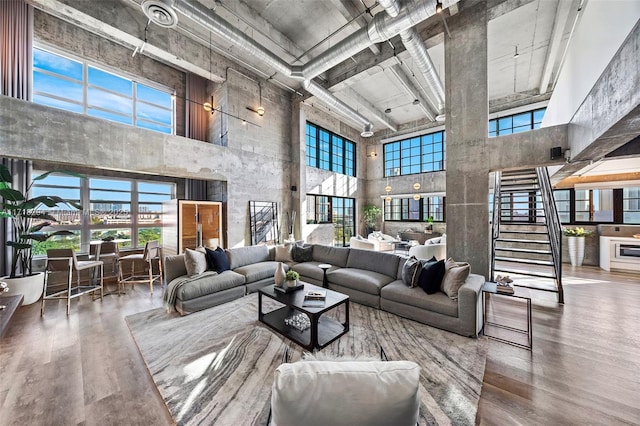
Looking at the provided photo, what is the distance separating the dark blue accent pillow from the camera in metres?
4.16

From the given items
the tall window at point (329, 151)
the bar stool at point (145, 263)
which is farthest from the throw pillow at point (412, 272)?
the tall window at point (329, 151)

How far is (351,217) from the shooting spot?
35.6 ft

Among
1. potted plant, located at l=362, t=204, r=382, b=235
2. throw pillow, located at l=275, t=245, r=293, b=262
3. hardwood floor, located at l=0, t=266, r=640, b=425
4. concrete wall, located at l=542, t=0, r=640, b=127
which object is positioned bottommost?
hardwood floor, located at l=0, t=266, r=640, b=425

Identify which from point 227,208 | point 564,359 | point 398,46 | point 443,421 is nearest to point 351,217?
point 227,208

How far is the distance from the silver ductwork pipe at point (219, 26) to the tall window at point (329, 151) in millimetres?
3699

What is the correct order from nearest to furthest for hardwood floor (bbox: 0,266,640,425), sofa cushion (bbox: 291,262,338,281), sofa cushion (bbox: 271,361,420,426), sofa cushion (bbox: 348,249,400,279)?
1. sofa cushion (bbox: 271,361,420,426)
2. hardwood floor (bbox: 0,266,640,425)
3. sofa cushion (bbox: 348,249,400,279)
4. sofa cushion (bbox: 291,262,338,281)

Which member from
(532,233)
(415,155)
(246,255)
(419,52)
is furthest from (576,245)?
(246,255)

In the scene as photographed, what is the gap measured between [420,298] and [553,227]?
2988mm

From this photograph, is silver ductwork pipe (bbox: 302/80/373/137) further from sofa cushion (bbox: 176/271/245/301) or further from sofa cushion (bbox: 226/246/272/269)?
sofa cushion (bbox: 176/271/245/301)

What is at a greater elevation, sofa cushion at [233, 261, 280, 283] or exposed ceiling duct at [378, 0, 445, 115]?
exposed ceiling duct at [378, 0, 445, 115]

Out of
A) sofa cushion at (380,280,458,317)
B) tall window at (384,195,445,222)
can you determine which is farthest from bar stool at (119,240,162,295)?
tall window at (384,195,445,222)

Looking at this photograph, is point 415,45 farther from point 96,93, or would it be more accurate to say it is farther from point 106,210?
point 106,210

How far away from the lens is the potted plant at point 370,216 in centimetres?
1092

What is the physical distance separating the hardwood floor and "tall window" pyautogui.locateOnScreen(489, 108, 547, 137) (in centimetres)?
A: 640
